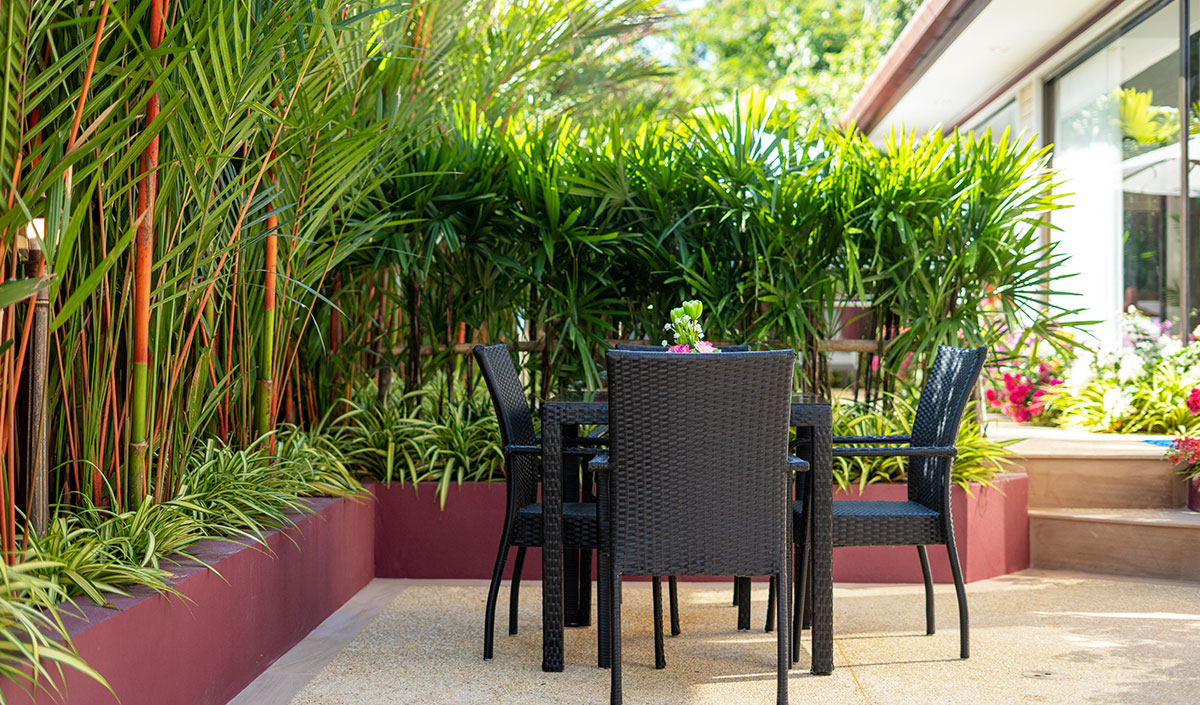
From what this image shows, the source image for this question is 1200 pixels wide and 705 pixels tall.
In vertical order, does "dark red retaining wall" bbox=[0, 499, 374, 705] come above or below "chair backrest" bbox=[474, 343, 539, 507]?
below

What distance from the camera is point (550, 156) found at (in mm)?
4410

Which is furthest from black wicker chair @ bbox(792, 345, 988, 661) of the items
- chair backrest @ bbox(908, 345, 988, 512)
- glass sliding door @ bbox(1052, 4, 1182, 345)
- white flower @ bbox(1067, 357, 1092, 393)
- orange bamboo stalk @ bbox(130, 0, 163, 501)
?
white flower @ bbox(1067, 357, 1092, 393)

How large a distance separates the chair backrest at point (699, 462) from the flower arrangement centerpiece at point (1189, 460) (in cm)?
255

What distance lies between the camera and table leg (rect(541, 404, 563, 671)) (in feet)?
9.52

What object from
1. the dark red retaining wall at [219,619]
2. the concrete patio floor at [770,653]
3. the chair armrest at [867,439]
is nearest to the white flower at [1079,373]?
the concrete patio floor at [770,653]

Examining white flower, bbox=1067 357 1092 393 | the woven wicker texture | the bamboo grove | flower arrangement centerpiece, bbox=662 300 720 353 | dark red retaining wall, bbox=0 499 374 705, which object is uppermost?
the bamboo grove

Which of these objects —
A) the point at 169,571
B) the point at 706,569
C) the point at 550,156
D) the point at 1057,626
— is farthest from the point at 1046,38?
the point at 169,571

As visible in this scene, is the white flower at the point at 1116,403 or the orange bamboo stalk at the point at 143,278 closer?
the orange bamboo stalk at the point at 143,278

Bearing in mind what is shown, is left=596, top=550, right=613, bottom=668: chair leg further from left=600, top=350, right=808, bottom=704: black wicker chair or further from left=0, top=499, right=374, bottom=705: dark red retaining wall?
left=0, top=499, right=374, bottom=705: dark red retaining wall

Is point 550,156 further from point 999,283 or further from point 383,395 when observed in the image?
point 999,283

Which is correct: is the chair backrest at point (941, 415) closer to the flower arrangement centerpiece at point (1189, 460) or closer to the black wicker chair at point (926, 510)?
the black wicker chair at point (926, 510)

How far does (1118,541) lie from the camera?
13.5 feet

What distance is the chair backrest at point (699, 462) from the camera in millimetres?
2479

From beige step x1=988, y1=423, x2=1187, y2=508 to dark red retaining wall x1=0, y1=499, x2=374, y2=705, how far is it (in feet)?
9.11
